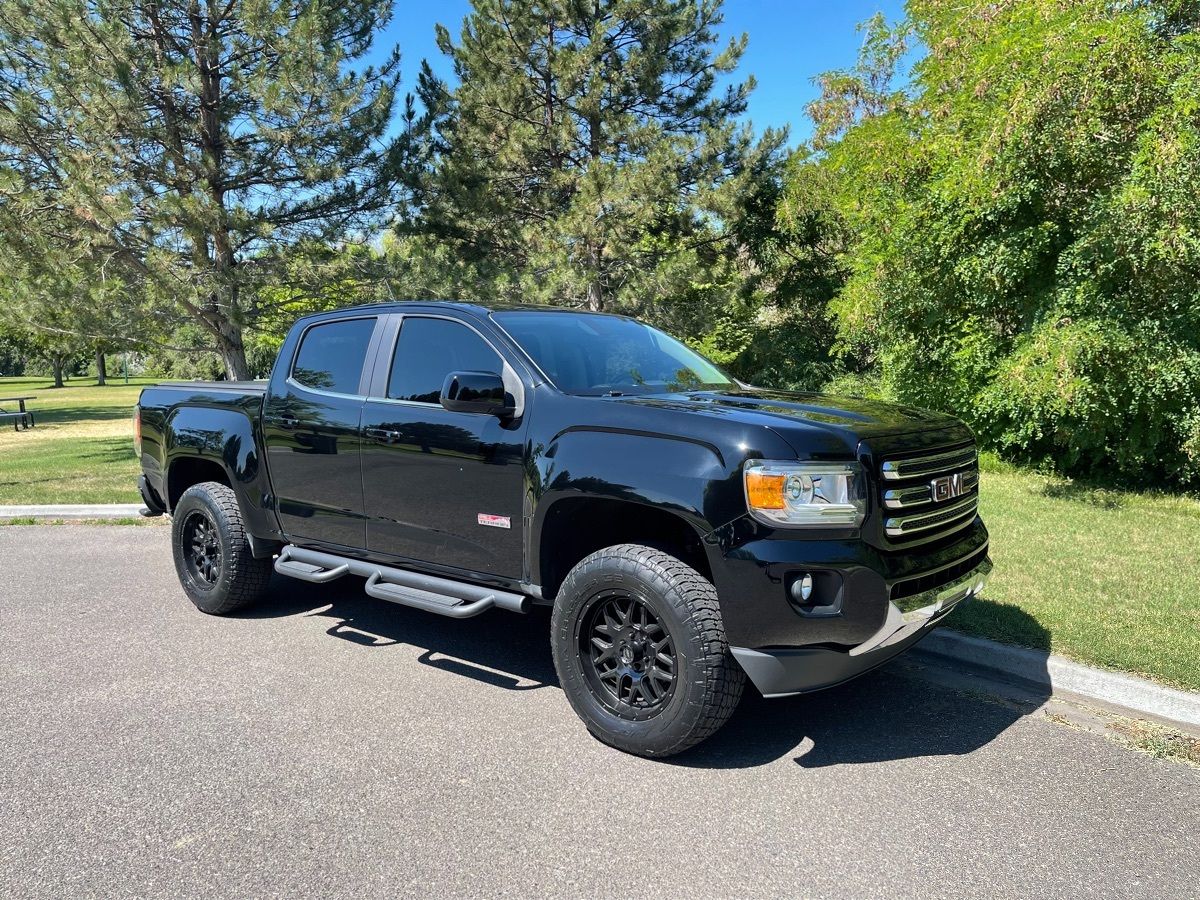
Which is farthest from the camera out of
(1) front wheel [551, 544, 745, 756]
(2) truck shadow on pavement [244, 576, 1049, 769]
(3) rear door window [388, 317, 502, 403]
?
(3) rear door window [388, 317, 502, 403]

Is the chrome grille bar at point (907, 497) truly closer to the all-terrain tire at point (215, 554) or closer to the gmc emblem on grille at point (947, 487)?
the gmc emblem on grille at point (947, 487)

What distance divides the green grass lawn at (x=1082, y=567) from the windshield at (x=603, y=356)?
86.6 inches

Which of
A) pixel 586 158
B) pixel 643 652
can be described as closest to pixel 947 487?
pixel 643 652

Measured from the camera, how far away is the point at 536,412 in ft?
13.4

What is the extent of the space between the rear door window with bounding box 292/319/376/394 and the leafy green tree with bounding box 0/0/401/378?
10285mm

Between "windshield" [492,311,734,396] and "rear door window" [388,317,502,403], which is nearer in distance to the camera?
"windshield" [492,311,734,396]

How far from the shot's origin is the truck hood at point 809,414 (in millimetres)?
3451

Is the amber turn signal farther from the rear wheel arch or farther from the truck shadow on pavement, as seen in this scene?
the rear wheel arch

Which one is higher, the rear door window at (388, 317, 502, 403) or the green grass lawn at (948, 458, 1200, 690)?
the rear door window at (388, 317, 502, 403)

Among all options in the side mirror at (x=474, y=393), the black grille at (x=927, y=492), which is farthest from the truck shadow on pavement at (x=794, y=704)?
the side mirror at (x=474, y=393)

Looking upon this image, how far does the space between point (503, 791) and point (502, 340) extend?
215 centimetres

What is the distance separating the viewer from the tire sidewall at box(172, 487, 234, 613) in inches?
220

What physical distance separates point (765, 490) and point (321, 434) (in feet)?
9.23

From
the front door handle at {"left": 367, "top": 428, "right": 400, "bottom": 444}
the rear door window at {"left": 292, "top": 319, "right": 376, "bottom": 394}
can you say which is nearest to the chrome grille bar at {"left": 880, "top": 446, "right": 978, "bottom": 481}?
the front door handle at {"left": 367, "top": 428, "right": 400, "bottom": 444}
